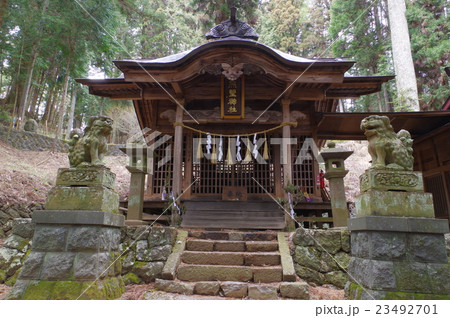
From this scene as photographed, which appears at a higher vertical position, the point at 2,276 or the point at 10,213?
the point at 10,213

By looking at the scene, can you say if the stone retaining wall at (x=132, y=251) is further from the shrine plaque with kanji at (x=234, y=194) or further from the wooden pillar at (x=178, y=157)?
the shrine plaque with kanji at (x=234, y=194)

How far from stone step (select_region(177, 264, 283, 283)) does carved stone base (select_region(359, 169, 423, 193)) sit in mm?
2289

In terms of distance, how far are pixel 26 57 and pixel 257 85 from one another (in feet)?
46.6

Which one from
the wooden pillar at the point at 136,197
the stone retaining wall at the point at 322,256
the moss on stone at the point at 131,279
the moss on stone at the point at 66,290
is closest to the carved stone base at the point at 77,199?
the moss on stone at the point at 66,290

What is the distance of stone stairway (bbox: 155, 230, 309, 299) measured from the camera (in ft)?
15.1

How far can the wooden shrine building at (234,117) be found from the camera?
25.7 ft

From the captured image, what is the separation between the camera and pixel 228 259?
5441 millimetres

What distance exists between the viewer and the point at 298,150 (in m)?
10.3

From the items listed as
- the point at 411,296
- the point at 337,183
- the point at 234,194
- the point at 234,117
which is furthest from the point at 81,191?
the point at 234,194

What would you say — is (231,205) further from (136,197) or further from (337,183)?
(337,183)

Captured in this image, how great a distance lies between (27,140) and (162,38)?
13259 mm

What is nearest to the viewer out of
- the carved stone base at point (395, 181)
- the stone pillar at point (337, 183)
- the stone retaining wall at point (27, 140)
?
the carved stone base at point (395, 181)

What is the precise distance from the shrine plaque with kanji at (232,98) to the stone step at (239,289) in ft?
17.4

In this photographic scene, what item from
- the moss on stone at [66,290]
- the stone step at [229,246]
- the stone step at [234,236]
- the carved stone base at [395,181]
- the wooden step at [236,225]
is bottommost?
the moss on stone at [66,290]
